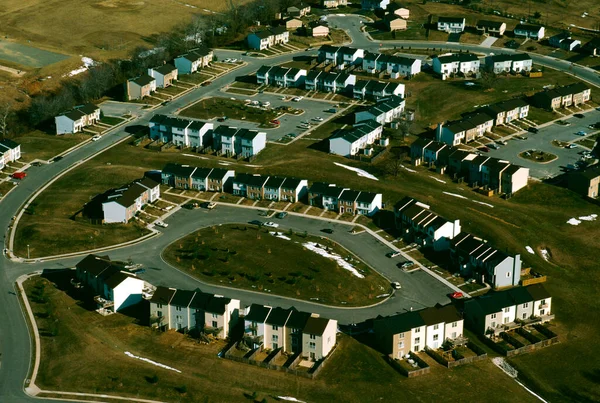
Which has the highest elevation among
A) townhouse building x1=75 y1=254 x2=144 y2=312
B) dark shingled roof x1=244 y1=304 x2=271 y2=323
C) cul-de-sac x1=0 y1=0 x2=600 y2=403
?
dark shingled roof x1=244 y1=304 x2=271 y2=323

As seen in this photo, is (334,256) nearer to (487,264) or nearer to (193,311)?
(487,264)

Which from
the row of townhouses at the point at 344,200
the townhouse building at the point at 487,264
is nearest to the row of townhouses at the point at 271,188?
the row of townhouses at the point at 344,200

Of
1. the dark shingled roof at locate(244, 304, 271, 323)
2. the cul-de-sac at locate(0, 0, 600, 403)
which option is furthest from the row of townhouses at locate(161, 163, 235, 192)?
the dark shingled roof at locate(244, 304, 271, 323)

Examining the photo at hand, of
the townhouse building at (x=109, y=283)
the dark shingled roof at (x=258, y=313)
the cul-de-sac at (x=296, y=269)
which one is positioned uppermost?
the dark shingled roof at (x=258, y=313)

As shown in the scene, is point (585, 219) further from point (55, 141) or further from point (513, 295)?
point (55, 141)

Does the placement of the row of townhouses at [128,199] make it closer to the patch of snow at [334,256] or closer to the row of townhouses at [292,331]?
the patch of snow at [334,256]

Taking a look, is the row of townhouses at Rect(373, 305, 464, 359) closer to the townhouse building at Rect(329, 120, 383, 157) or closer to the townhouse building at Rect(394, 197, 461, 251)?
the townhouse building at Rect(394, 197, 461, 251)

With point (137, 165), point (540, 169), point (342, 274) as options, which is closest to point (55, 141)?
point (137, 165)
